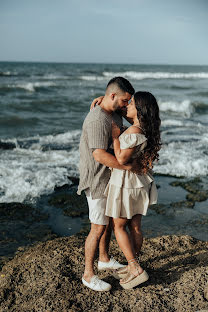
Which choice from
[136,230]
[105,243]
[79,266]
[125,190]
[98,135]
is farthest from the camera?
[79,266]

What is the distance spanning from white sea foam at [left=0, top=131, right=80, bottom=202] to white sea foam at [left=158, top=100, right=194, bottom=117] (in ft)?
31.2

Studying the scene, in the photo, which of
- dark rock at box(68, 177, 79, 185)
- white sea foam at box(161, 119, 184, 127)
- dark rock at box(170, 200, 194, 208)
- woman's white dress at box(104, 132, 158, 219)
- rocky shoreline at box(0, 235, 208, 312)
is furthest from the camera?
white sea foam at box(161, 119, 184, 127)

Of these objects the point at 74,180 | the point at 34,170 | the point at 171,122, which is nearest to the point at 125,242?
the point at 74,180

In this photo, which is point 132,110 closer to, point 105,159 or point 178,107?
point 105,159

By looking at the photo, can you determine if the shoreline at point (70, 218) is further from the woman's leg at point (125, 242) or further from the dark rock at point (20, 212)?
the woman's leg at point (125, 242)

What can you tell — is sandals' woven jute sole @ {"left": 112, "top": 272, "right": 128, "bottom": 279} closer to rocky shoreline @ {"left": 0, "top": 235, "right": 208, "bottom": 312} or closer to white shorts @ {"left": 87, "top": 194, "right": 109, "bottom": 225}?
rocky shoreline @ {"left": 0, "top": 235, "right": 208, "bottom": 312}

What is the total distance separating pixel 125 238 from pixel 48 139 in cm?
783

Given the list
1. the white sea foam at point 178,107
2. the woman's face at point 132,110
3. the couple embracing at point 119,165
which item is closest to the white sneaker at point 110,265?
the couple embracing at point 119,165

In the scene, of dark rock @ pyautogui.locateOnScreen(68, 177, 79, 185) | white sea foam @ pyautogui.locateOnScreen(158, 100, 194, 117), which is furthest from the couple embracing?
white sea foam @ pyautogui.locateOnScreen(158, 100, 194, 117)

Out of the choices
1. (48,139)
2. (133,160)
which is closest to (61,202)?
(133,160)

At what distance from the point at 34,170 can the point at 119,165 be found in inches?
180

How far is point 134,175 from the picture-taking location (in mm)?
2988

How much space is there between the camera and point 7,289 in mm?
3061

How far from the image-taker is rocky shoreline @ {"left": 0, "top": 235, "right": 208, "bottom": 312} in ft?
9.17
